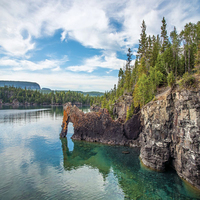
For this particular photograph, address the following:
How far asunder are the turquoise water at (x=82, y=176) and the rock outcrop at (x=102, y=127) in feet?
16.7

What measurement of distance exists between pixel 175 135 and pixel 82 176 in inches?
686

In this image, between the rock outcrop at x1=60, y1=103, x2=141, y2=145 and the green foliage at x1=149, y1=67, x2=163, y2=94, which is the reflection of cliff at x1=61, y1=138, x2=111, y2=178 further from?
the green foliage at x1=149, y1=67, x2=163, y2=94

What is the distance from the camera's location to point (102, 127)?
46375mm

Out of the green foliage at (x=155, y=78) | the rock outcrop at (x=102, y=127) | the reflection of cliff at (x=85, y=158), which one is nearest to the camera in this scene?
the reflection of cliff at (x=85, y=158)

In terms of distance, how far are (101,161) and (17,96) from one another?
19836 centimetres

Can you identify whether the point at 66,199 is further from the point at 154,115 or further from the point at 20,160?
the point at 154,115

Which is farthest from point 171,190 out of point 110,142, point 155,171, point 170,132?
point 110,142

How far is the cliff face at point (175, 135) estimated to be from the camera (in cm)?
2074

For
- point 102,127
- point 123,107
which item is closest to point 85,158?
point 102,127

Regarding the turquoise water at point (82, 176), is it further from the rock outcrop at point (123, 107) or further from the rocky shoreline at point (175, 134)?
the rock outcrop at point (123, 107)

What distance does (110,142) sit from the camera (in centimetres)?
4284

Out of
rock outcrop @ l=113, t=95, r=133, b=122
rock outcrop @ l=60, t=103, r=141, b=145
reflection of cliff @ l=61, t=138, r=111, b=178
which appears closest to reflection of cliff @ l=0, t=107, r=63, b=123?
rock outcrop @ l=60, t=103, r=141, b=145

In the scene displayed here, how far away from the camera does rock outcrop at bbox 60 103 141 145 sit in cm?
4284

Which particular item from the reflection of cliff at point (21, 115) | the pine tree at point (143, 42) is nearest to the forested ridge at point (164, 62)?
the pine tree at point (143, 42)
